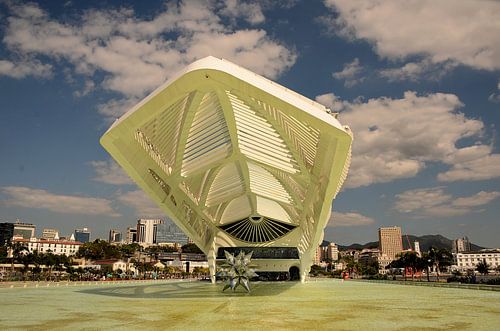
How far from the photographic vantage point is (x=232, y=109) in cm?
2408

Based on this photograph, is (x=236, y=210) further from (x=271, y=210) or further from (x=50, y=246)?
(x=50, y=246)

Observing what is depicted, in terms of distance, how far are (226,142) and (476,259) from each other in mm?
172735

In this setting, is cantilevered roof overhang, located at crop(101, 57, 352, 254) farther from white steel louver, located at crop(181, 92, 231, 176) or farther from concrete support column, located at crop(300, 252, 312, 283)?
concrete support column, located at crop(300, 252, 312, 283)

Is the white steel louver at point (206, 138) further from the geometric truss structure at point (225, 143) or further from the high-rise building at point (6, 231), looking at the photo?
the high-rise building at point (6, 231)

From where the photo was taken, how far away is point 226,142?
29.5 m

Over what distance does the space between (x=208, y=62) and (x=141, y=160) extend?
398 inches

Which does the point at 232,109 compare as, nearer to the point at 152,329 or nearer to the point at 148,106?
the point at 148,106

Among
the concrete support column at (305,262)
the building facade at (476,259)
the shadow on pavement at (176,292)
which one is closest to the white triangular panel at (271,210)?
the concrete support column at (305,262)

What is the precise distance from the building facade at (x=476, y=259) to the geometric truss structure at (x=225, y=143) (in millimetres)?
149188

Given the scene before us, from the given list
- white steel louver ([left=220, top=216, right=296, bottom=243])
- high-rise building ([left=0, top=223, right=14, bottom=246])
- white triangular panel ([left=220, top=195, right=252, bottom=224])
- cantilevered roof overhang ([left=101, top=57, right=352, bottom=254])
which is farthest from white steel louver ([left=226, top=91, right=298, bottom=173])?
high-rise building ([left=0, top=223, right=14, bottom=246])

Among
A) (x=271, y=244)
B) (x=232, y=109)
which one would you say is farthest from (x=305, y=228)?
(x=232, y=109)

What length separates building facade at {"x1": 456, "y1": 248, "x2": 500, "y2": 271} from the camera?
550 ft

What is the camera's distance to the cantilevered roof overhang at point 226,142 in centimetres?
2072

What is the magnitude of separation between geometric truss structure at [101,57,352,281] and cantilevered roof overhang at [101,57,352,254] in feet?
0.20
